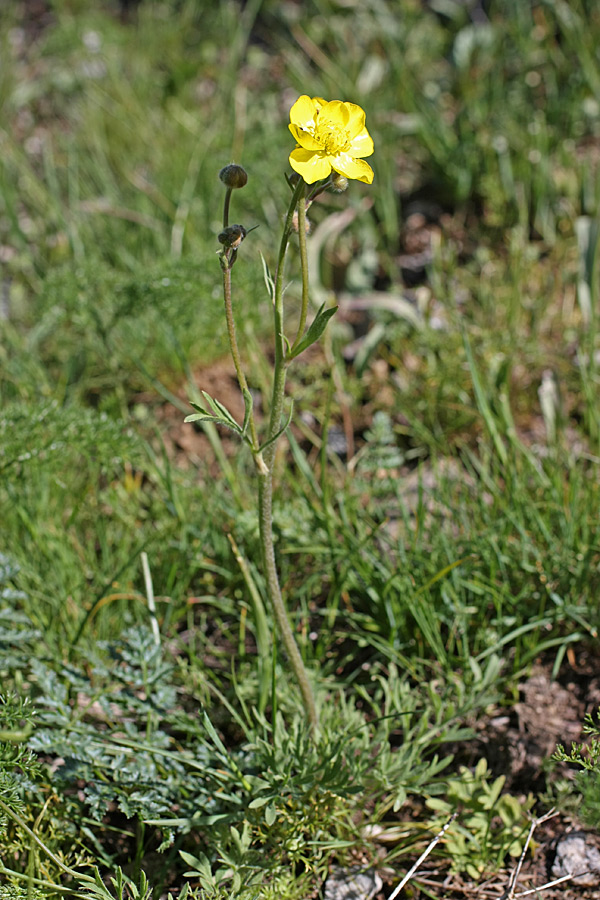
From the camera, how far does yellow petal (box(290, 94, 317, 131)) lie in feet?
4.01

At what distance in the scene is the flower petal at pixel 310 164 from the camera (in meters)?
1.12

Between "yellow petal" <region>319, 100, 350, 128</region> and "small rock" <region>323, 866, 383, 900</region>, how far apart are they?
1.33 m

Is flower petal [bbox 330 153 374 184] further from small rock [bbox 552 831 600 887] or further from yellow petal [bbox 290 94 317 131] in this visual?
small rock [bbox 552 831 600 887]

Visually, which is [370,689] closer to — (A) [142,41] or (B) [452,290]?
(B) [452,290]

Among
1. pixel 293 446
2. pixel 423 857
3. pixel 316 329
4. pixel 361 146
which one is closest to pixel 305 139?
pixel 361 146

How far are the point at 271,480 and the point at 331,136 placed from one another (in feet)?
1.81

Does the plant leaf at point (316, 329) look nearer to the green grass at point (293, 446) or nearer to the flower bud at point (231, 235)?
the flower bud at point (231, 235)

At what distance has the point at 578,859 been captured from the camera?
1.47m

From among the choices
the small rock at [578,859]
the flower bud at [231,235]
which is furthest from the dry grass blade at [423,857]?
the flower bud at [231,235]

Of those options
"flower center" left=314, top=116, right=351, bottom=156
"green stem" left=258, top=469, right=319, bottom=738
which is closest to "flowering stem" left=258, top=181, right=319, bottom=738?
"green stem" left=258, top=469, right=319, bottom=738

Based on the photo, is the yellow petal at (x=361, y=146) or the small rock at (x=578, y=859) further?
the small rock at (x=578, y=859)

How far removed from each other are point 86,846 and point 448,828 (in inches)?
27.5

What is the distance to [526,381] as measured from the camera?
246cm

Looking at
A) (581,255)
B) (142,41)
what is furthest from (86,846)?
(142,41)
